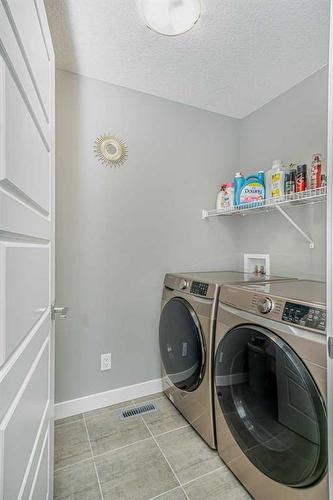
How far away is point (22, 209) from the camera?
2.08 feet

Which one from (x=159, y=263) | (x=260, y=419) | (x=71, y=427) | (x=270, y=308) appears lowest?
(x=71, y=427)

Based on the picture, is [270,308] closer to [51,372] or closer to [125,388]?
[51,372]

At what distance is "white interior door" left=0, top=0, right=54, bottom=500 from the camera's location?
0.50m

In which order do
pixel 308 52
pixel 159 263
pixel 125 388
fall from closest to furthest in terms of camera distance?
pixel 308 52 → pixel 125 388 → pixel 159 263

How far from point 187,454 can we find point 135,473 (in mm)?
306

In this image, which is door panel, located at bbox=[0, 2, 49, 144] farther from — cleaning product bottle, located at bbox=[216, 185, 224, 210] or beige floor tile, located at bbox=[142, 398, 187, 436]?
beige floor tile, located at bbox=[142, 398, 187, 436]

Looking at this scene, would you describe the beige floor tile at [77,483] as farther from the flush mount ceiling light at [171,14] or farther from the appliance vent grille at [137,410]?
the flush mount ceiling light at [171,14]

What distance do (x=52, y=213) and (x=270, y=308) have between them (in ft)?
3.44

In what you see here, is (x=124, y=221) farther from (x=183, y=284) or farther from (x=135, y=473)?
(x=135, y=473)

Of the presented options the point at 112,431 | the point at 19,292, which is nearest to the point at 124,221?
the point at 19,292

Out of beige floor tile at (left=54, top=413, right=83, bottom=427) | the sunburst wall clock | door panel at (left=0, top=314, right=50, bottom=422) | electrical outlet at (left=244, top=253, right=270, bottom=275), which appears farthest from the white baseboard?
the sunburst wall clock

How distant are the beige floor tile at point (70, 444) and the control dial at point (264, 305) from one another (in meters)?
1.29

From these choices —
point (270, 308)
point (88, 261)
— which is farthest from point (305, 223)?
point (88, 261)

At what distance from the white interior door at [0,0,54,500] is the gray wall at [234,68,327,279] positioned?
5.32ft
